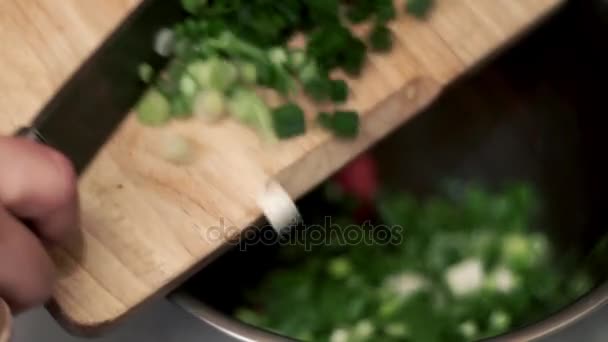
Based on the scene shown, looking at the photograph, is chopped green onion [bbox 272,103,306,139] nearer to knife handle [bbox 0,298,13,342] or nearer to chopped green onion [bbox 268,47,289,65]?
chopped green onion [bbox 268,47,289,65]

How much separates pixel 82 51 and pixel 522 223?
1.83 ft

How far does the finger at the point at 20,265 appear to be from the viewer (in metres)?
0.48

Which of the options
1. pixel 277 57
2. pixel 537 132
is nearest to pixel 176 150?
pixel 277 57

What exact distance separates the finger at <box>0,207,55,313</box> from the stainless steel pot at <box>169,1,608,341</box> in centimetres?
25

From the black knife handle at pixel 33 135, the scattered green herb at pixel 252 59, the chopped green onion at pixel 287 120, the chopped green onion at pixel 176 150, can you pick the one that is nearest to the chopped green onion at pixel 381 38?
the scattered green herb at pixel 252 59

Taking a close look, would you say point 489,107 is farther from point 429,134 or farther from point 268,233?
point 268,233

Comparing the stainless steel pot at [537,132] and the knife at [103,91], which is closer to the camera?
the knife at [103,91]

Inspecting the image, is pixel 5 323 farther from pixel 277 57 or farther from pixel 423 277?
pixel 423 277

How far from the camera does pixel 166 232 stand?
64 cm

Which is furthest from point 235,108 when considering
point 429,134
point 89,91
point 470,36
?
point 429,134

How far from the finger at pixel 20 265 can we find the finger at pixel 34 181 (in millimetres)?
12

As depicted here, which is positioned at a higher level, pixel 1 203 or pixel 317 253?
pixel 1 203

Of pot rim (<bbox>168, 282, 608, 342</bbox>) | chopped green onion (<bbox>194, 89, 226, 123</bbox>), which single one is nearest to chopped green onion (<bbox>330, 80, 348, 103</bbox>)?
chopped green onion (<bbox>194, 89, 226, 123</bbox>)

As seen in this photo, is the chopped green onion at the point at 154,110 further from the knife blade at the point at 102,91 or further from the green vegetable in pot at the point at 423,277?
the green vegetable in pot at the point at 423,277
